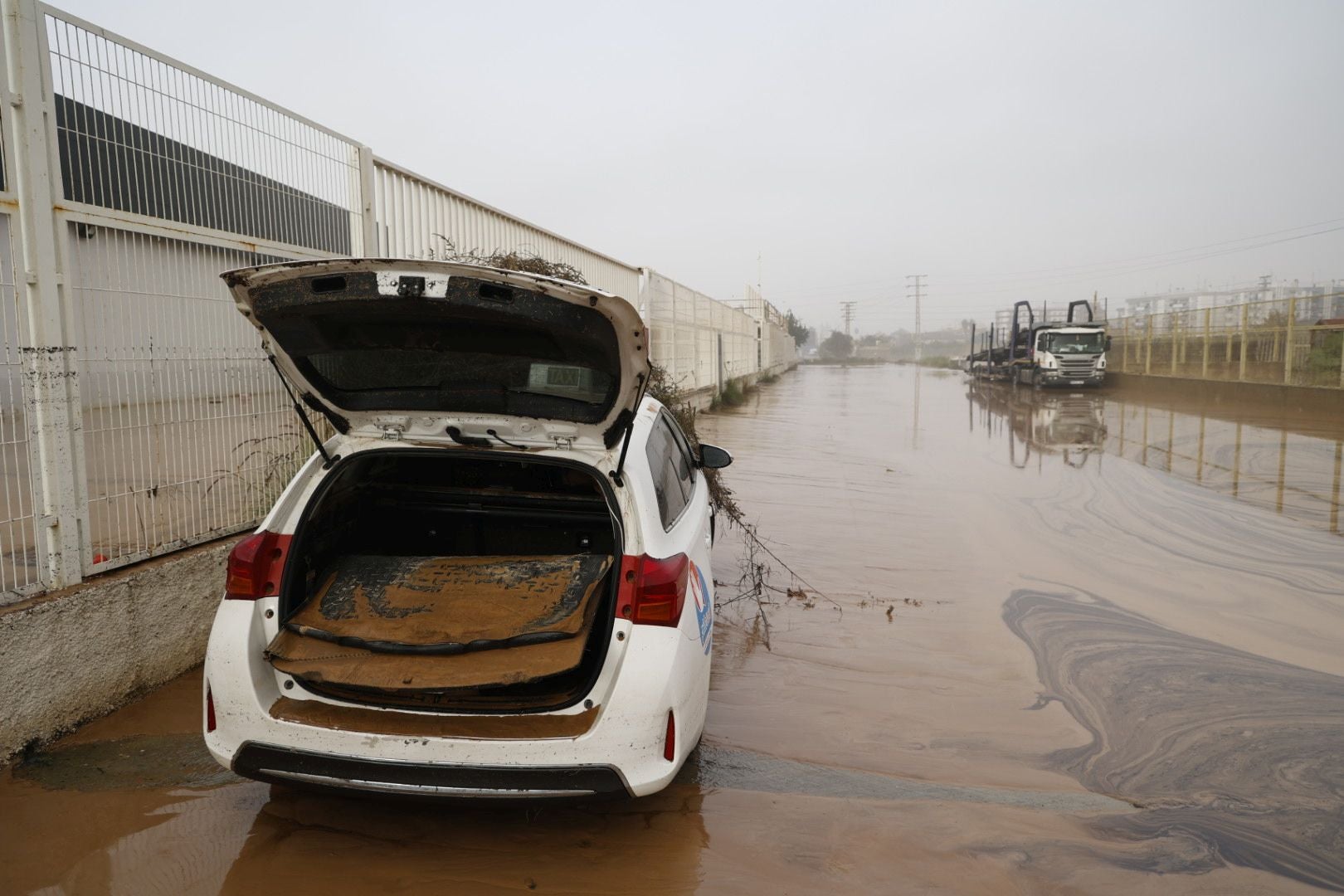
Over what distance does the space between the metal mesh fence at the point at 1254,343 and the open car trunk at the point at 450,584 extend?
22128 mm

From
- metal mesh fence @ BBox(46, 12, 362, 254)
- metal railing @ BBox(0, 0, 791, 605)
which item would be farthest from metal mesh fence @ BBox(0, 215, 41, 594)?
metal mesh fence @ BBox(46, 12, 362, 254)

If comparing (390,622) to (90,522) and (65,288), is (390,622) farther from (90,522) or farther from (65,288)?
A: (65,288)

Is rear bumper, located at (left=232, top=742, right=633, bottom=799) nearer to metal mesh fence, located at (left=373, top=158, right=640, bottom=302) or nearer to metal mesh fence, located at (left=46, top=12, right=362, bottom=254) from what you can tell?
metal mesh fence, located at (left=46, top=12, right=362, bottom=254)

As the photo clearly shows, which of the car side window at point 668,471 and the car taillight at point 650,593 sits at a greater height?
the car side window at point 668,471

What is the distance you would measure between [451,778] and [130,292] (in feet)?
10.2

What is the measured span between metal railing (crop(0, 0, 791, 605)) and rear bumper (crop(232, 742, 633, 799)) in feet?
6.07

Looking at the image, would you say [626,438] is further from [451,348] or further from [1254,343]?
[1254,343]

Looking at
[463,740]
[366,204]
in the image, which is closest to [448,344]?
[463,740]

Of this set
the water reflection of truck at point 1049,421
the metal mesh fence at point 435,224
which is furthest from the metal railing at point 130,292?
the water reflection of truck at point 1049,421

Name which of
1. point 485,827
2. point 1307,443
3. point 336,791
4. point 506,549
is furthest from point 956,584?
point 1307,443

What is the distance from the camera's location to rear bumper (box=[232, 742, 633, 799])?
2854 millimetres

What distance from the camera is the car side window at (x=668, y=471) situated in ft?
12.0

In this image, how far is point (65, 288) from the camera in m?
4.04

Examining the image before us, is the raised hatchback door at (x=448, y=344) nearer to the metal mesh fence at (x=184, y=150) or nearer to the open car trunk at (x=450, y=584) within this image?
the open car trunk at (x=450, y=584)
